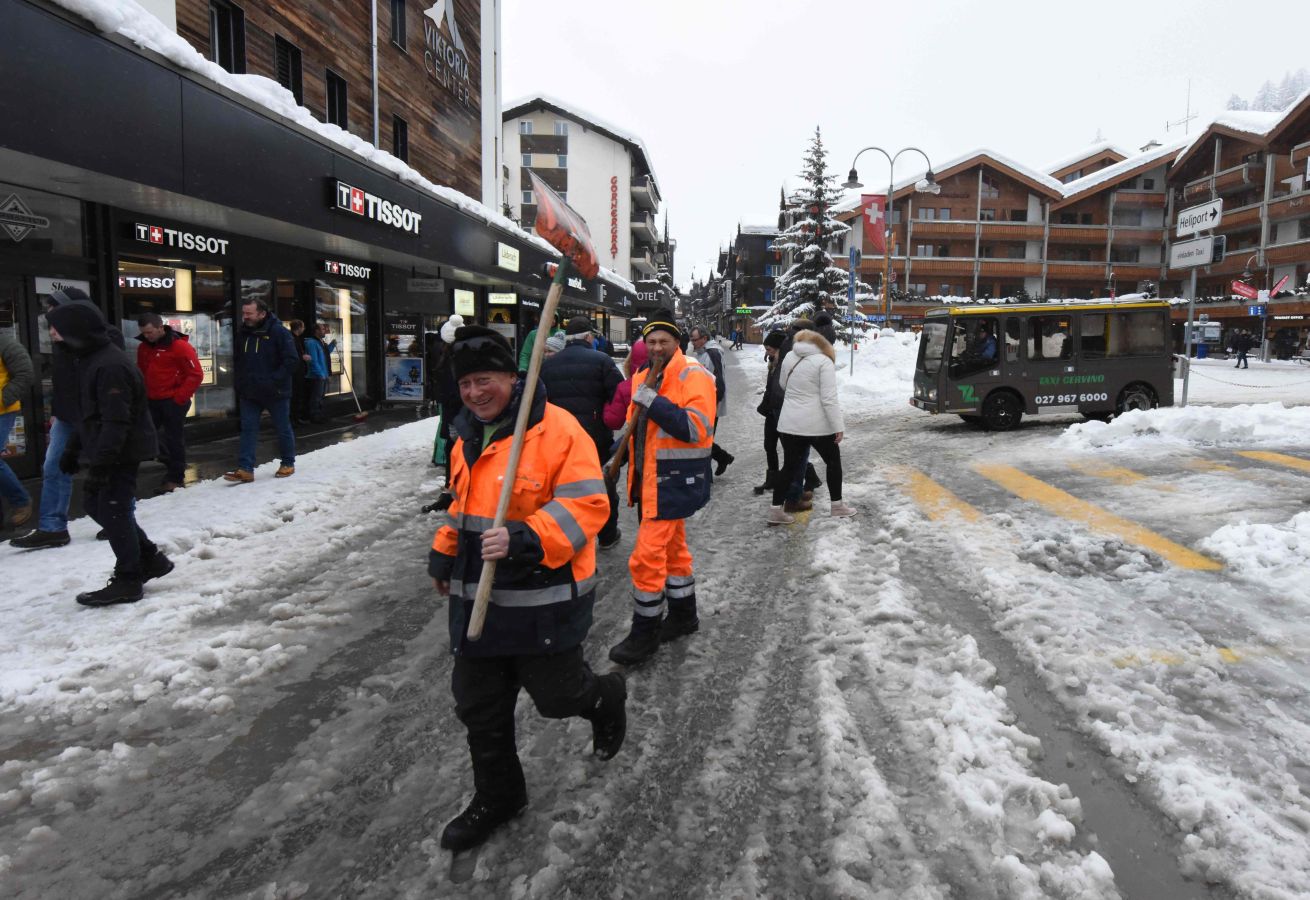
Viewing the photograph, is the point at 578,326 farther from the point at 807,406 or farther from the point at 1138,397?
the point at 1138,397

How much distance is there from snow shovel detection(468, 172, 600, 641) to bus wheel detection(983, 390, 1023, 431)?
38.2ft

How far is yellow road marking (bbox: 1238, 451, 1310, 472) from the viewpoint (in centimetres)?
890

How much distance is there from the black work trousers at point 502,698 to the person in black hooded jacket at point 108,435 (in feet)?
11.5

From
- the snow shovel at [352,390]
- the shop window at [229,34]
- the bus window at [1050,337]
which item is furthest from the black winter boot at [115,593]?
the bus window at [1050,337]

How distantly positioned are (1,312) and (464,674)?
847 cm

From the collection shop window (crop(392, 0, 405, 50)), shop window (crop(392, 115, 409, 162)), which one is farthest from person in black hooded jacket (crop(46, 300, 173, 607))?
shop window (crop(392, 0, 405, 50))

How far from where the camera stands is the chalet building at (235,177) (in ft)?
23.5

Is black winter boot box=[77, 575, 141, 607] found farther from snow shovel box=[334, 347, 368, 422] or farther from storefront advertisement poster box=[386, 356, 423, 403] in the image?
storefront advertisement poster box=[386, 356, 423, 403]

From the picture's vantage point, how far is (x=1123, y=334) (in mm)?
13367

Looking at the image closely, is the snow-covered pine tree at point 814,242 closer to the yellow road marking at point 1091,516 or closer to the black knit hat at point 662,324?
the yellow road marking at point 1091,516

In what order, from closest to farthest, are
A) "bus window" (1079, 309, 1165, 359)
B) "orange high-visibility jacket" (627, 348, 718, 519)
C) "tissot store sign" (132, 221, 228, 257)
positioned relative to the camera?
"orange high-visibility jacket" (627, 348, 718, 519) → "tissot store sign" (132, 221, 228, 257) → "bus window" (1079, 309, 1165, 359)

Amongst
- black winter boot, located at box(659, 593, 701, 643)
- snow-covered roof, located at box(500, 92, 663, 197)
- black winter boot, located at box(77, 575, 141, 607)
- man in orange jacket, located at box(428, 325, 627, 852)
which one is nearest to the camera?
man in orange jacket, located at box(428, 325, 627, 852)

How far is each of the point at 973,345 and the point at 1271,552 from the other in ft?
27.7

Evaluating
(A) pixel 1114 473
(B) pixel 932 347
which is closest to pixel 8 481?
(A) pixel 1114 473
